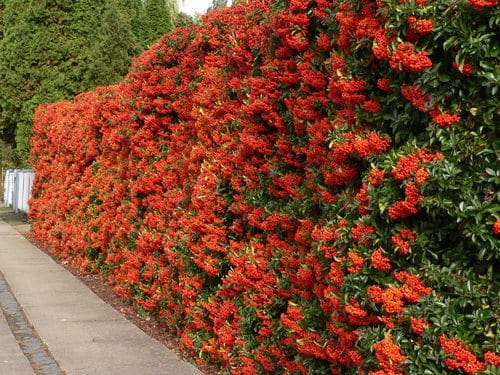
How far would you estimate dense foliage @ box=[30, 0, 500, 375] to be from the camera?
2.74m

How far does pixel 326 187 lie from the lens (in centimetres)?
381

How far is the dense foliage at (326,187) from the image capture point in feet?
9.00

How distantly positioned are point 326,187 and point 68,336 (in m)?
4.06

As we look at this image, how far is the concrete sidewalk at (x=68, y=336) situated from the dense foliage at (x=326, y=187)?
401 mm

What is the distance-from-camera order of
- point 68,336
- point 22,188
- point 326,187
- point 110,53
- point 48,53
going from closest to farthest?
point 326,187 < point 68,336 < point 110,53 < point 48,53 < point 22,188

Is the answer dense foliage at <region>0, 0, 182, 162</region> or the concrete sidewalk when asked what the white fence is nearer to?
dense foliage at <region>0, 0, 182, 162</region>

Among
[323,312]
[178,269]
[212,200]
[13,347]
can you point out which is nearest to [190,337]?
[178,269]

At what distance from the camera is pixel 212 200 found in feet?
18.5

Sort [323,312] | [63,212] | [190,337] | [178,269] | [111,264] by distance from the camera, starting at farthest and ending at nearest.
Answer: [63,212], [111,264], [178,269], [190,337], [323,312]

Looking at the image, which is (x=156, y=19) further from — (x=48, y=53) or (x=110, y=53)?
(x=110, y=53)

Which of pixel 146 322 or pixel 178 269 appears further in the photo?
pixel 146 322

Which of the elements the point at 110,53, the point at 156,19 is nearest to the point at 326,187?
the point at 110,53

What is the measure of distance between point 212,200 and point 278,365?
158 centimetres

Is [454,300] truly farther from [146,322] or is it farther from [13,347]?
[146,322]
